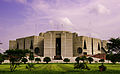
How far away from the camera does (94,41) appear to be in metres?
96.2

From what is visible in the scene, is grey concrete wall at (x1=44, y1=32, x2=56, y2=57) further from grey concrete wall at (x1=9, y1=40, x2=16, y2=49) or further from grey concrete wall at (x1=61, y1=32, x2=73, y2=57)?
grey concrete wall at (x1=9, y1=40, x2=16, y2=49)

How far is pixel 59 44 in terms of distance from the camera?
90750mm

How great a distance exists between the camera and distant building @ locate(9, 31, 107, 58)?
282 feet

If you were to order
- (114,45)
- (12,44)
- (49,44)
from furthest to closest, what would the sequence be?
1. (12,44)
2. (49,44)
3. (114,45)

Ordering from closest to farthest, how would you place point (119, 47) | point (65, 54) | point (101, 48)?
point (119, 47) < point (65, 54) < point (101, 48)

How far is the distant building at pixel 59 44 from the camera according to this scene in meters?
85.9

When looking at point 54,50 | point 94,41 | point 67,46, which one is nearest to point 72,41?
point 67,46

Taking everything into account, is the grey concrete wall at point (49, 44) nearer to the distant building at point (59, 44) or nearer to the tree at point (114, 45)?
the distant building at point (59, 44)

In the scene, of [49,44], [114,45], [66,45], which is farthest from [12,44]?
[114,45]

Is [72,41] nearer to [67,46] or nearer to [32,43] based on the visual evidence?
[67,46]

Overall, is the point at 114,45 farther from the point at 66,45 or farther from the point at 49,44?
the point at 49,44

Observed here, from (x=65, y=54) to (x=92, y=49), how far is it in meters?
19.8

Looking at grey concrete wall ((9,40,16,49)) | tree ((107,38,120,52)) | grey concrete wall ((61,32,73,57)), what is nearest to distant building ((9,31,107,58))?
grey concrete wall ((61,32,73,57))

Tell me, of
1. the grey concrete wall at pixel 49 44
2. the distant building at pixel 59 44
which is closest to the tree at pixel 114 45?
the distant building at pixel 59 44
